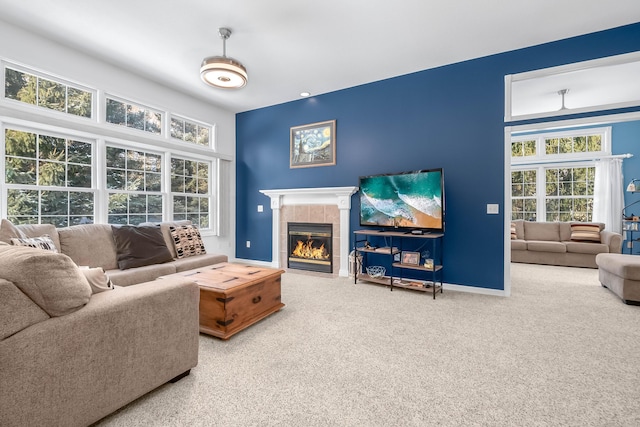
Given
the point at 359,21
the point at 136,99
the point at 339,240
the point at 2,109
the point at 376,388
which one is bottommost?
the point at 376,388

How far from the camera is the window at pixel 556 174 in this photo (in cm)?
604

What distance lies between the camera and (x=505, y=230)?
3.57 metres

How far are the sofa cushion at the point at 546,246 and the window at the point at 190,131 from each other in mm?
6233

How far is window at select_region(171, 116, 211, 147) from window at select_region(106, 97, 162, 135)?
26cm

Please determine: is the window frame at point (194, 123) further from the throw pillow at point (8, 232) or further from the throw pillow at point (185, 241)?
the throw pillow at point (8, 232)

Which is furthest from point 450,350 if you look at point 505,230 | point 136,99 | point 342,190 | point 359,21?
point 136,99

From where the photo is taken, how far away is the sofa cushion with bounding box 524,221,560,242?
5.67 metres

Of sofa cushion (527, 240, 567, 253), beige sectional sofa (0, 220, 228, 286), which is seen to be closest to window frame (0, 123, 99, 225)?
beige sectional sofa (0, 220, 228, 286)

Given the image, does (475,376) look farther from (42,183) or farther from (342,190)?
(42,183)

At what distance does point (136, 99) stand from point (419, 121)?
12.9 ft

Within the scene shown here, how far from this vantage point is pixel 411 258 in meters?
3.84

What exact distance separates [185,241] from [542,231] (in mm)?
6375

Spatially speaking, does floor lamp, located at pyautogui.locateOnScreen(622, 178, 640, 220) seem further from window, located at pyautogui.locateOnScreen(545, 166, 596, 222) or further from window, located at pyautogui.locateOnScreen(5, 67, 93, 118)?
window, located at pyautogui.locateOnScreen(5, 67, 93, 118)

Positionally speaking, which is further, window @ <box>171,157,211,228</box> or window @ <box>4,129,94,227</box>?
window @ <box>171,157,211,228</box>
